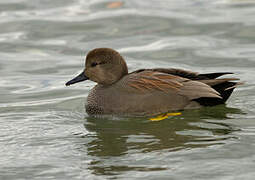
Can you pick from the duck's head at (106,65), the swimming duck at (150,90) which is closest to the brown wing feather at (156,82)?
the swimming duck at (150,90)

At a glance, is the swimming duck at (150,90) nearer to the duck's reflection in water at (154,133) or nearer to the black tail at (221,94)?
the black tail at (221,94)

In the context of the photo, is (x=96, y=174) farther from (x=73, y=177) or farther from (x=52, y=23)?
(x=52, y=23)

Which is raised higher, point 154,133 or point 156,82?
point 156,82

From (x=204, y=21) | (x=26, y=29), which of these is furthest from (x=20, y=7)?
(x=204, y=21)

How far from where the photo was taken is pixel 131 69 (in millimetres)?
11539

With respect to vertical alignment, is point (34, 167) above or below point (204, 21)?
below

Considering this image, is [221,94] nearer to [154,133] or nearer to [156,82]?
[156,82]

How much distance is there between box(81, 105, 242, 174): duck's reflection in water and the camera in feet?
22.0

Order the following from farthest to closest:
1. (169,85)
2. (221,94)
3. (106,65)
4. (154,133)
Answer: (106,65)
(221,94)
(169,85)
(154,133)

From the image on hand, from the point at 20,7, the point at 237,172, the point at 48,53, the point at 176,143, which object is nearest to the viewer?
the point at 237,172

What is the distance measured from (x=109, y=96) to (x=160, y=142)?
1.62 meters

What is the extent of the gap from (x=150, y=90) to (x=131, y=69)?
132 inches

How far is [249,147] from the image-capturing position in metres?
6.60

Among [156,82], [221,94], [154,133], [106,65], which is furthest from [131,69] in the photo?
[154,133]
